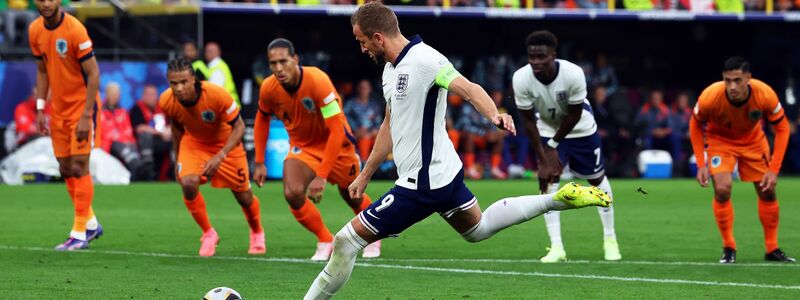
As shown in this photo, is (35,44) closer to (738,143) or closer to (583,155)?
(583,155)

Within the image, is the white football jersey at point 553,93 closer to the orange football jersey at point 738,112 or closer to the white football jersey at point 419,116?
the orange football jersey at point 738,112

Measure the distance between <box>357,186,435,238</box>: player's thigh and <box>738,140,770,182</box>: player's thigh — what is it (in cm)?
→ 475

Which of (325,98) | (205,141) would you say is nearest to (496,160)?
(205,141)

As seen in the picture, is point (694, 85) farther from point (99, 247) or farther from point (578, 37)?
point (99, 247)

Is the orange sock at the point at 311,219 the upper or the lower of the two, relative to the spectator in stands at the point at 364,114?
upper

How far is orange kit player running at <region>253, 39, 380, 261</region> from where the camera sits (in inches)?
435

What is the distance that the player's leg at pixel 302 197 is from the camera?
1136 cm

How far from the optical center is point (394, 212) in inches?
298

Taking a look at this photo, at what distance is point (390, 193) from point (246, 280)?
256 centimetres

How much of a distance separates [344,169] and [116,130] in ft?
38.3

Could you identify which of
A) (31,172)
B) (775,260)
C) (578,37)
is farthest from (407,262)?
(578,37)

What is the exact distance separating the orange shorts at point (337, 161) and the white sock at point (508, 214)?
365 cm

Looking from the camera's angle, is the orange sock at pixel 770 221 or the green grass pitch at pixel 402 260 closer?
the green grass pitch at pixel 402 260

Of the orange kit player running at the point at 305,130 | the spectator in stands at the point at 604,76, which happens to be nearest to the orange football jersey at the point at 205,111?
the orange kit player running at the point at 305,130
